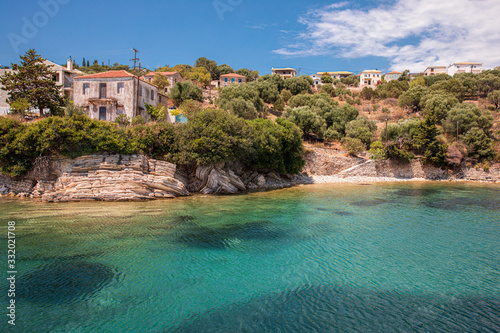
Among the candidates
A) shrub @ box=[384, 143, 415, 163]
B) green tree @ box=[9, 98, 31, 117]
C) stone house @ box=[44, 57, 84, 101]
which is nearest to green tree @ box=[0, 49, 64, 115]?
green tree @ box=[9, 98, 31, 117]

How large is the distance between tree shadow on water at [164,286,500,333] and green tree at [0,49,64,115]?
1387 inches

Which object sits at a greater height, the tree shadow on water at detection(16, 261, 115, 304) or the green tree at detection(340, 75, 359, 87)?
the green tree at detection(340, 75, 359, 87)

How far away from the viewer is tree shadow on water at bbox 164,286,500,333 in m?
8.05

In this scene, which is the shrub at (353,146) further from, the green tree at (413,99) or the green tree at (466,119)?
the green tree at (413,99)

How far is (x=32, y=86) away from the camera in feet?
110

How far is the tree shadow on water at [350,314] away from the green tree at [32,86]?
1387 inches

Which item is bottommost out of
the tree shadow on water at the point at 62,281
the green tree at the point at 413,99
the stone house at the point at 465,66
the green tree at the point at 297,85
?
the tree shadow on water at the point at 62,281

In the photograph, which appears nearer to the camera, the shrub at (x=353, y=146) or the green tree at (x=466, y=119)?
the shrub at (x=353, y=146)

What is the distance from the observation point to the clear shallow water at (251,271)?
838 cm

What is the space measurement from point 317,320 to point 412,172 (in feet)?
161

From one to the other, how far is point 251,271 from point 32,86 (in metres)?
37.2

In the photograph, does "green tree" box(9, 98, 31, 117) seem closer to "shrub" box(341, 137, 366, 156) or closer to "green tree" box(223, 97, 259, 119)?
"green tree" box(223, 97, 259, 119)

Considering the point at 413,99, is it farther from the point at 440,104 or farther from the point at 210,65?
the point at 210,65

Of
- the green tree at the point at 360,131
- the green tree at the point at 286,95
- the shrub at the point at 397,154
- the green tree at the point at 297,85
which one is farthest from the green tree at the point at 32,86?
the green tree at the point at 297,85
